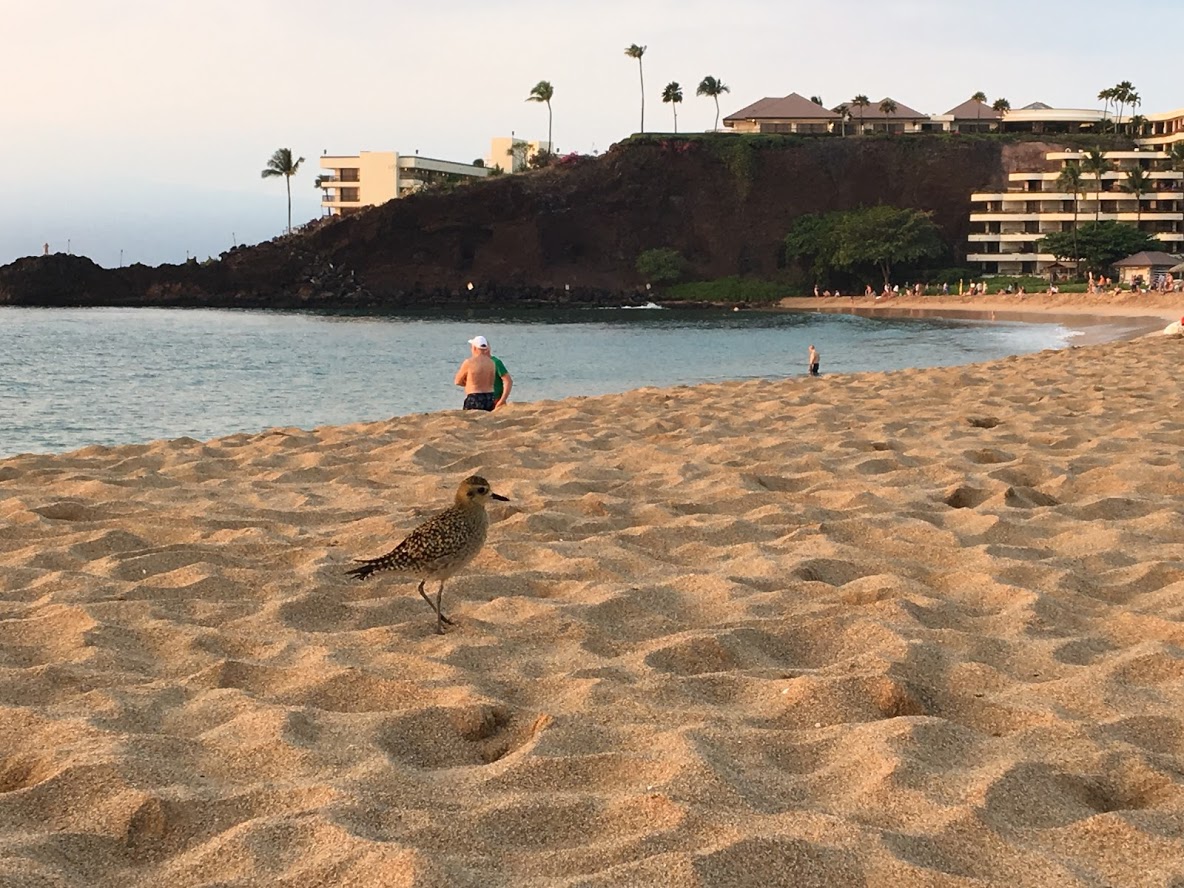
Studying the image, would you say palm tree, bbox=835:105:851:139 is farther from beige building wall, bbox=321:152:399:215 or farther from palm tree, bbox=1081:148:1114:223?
beige building wall, bbox=321:152:399:215

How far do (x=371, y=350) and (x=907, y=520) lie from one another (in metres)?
46.9

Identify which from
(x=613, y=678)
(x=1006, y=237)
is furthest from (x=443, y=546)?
(x=1006, y=237)

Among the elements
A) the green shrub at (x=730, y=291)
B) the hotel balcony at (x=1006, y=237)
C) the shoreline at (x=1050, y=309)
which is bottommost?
the shoreline at (x=1050, y=309)

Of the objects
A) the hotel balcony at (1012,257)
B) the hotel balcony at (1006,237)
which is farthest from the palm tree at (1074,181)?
the hotel balcony at (1006,237)

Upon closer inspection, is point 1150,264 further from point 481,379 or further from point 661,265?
point 481,379

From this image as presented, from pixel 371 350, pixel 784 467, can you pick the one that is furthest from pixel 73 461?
pixel 371 350

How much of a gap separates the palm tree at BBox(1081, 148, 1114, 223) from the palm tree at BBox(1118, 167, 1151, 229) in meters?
1.72

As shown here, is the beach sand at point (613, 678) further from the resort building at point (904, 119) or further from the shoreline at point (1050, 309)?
the resort building at point (904, 119)

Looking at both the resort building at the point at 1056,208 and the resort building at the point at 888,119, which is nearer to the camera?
the resort building at the point at 1056,208

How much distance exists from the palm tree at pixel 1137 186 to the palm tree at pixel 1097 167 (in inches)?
67.6

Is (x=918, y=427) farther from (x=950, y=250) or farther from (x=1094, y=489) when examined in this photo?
(x=950, y=250)

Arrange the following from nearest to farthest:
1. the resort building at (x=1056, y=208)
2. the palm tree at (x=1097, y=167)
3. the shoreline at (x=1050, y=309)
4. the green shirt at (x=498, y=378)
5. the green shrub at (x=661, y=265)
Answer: the green shirt at (x=498, y=378), the shoreline at (x=1050, y=309), the palm tree at (x=1097, y=167), the resort building at (x=1056, y=208), the green shrub at (x=661, y=265)

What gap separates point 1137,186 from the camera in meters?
91.9

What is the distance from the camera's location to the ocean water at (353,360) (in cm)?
2641
